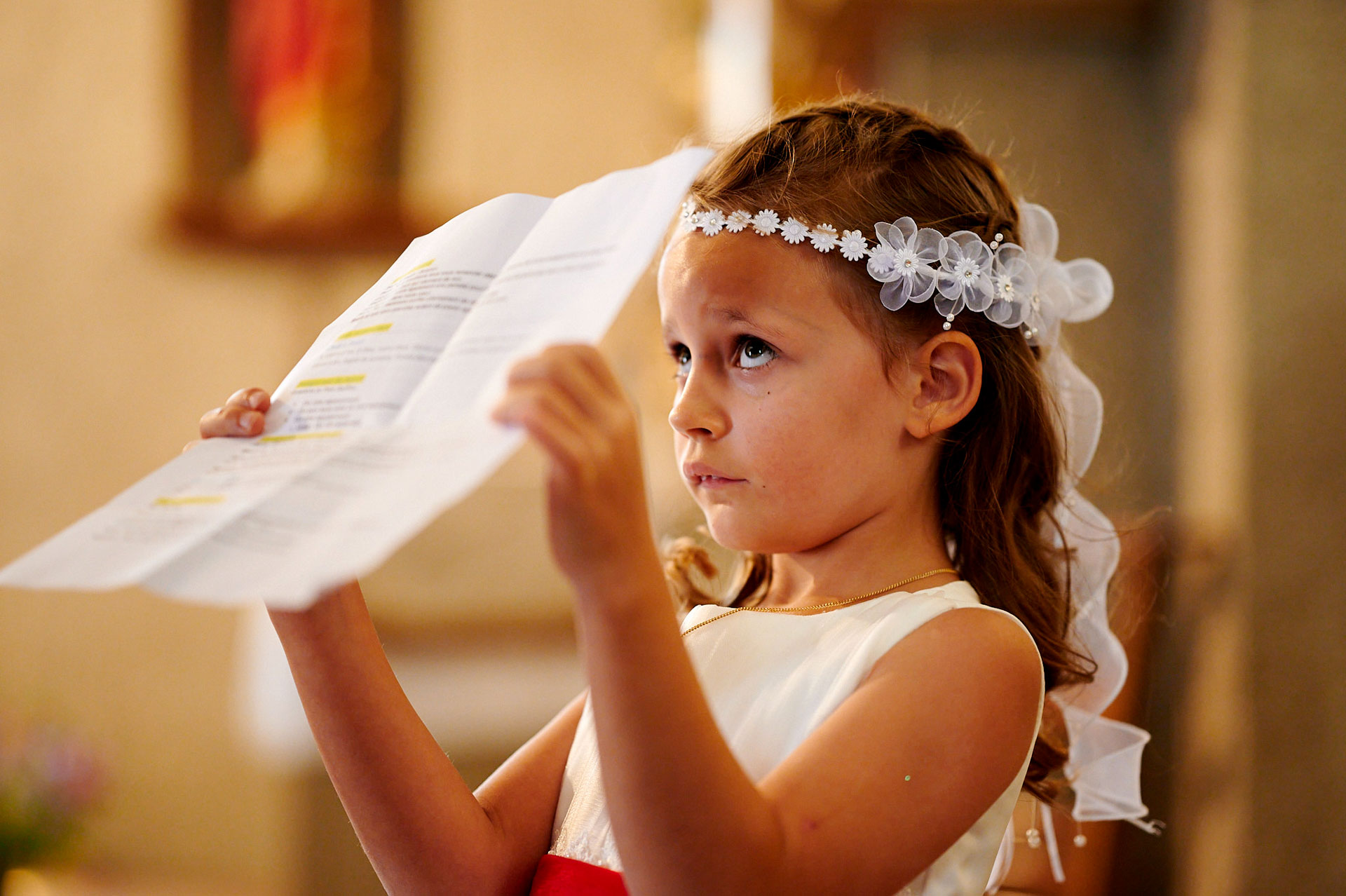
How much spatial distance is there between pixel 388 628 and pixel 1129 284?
1673 mm

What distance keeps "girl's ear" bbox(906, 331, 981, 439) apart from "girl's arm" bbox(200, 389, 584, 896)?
1.46 ft

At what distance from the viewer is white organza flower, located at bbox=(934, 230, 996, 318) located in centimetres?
90

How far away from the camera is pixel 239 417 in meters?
0.74

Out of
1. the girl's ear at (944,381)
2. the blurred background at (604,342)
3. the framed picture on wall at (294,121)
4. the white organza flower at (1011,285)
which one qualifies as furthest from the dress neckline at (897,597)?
the framed picture on wall at (294,121)

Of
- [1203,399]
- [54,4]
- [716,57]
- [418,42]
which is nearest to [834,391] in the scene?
[1203,399]

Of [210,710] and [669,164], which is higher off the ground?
[669,164]

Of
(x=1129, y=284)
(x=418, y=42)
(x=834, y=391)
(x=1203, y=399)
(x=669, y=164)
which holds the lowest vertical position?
(x=1203, y=399)

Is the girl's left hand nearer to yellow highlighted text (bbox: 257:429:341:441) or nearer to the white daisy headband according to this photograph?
yellow highlighted text (bbox: 257:429:341:441)

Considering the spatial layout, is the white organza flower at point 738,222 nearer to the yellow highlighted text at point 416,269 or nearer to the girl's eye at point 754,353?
the girl's eye at point 754,353

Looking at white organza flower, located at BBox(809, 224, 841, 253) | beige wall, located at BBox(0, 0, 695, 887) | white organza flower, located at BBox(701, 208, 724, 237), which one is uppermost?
white organza flower, located at BBox(701, 208, 724, 237)

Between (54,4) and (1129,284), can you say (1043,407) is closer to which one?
(1129,284)

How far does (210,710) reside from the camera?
3037 millimetres

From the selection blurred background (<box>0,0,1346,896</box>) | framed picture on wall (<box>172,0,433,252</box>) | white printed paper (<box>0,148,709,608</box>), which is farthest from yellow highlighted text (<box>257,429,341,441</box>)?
framed picture on wall (<box>172,0,433,252</box>)

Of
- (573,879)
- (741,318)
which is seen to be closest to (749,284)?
(741,318)
